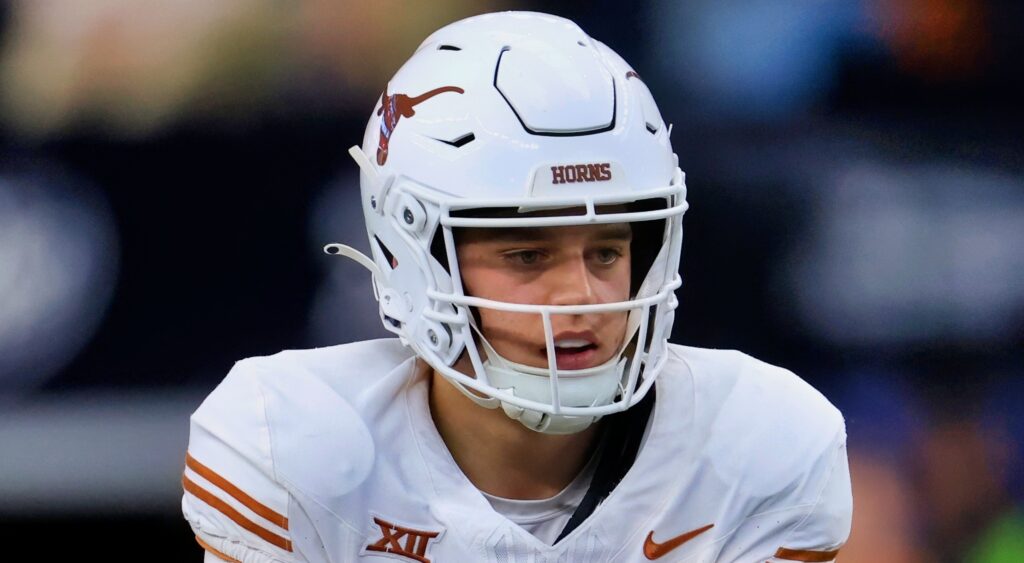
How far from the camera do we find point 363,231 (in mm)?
2227

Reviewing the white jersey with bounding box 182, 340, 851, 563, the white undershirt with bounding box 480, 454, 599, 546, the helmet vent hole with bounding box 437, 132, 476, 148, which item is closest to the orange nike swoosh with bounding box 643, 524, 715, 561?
the white jersey with bounding box 182, 340, 851, 563

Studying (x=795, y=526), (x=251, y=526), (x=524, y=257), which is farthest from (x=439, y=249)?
(x=795, y=526)

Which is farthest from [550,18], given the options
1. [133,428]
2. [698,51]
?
[133,428]

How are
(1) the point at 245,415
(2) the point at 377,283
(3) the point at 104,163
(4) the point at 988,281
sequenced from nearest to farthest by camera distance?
(1) the point at 245,415 < (2) the point at 377,283 < (3) the point at 104,163 < (4) the point at 988,281

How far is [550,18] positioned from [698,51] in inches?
22.3

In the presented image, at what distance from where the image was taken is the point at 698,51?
7.42ft

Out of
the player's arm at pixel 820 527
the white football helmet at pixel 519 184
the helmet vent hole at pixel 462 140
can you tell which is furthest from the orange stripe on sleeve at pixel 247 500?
the player's arm at pixel 820 527

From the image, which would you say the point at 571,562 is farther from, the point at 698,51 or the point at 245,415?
the point at 698,51

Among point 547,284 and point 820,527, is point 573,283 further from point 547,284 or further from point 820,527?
point 820,527

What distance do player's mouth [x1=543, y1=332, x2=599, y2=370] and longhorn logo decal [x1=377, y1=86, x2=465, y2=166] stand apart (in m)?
0.33

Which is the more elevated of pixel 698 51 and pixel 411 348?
pixel 698 51

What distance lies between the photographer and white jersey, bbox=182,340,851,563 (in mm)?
1640

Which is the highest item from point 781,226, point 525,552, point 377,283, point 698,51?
point 698,51

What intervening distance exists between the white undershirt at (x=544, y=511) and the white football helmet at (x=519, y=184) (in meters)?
0.16
